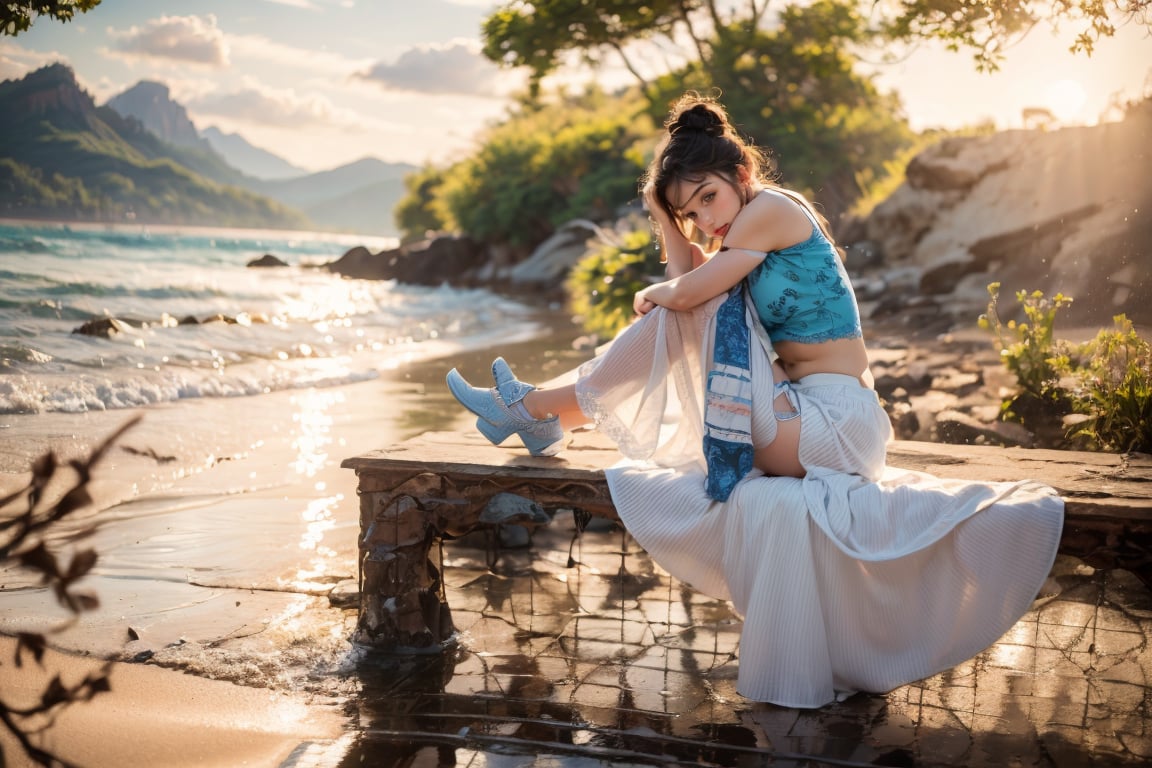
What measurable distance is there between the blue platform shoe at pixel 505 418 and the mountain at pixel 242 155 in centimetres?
2154

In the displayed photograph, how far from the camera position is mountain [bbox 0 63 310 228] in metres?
10.2

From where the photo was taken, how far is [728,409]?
9.91 ft

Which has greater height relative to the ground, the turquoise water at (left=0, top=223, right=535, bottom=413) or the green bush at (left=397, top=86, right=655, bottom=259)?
the green bush at (left=397, top=86, right=655, bottom=259)

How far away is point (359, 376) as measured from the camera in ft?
32.1

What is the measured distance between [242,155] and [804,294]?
1627 inches

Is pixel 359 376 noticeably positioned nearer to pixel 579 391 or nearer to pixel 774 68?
pixel 579 391

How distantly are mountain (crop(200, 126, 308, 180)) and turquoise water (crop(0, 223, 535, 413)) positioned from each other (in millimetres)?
3999

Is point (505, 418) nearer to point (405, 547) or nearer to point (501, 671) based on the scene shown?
point (405, 547)

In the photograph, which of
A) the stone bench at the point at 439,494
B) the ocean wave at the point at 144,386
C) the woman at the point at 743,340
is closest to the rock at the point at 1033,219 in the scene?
the stone bench at the point at 439,494

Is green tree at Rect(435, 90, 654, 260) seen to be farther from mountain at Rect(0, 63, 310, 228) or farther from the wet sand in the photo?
the wet sand

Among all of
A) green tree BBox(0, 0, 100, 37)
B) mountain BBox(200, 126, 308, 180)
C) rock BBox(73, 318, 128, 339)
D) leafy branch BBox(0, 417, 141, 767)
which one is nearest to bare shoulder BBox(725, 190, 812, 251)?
leafy branch BBox(0, 417, 141, 767)

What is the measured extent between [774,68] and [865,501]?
21.1m

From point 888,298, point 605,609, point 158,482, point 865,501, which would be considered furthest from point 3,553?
point 888,298

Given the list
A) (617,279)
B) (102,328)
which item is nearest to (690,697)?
(617,279)
